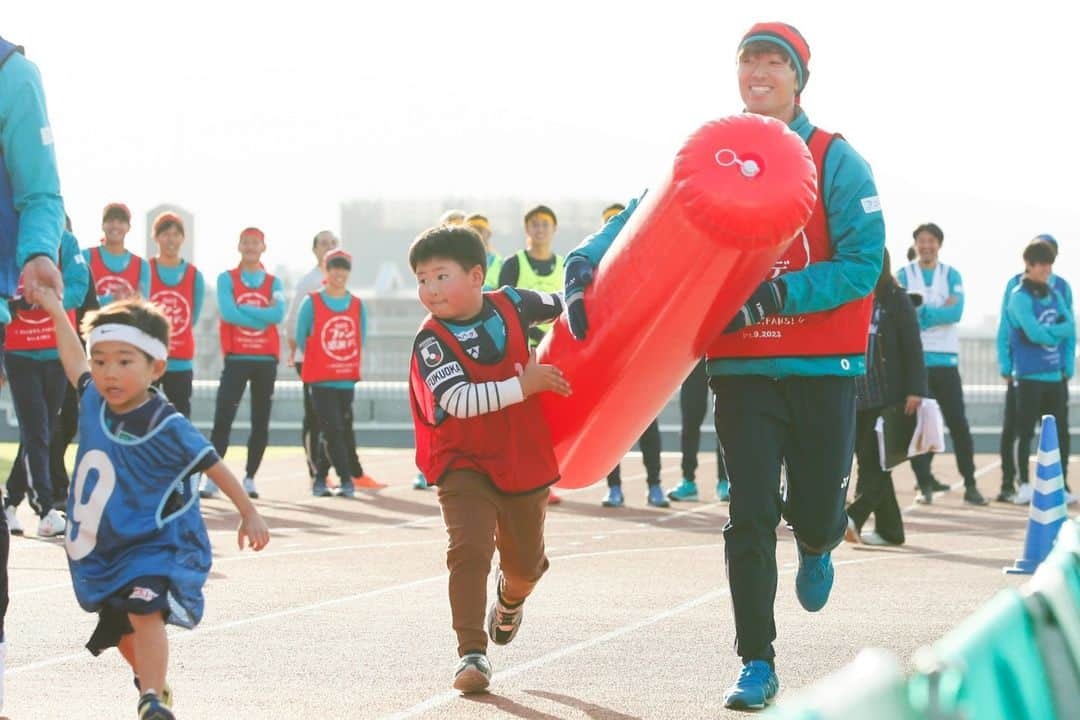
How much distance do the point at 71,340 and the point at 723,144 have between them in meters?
2.02

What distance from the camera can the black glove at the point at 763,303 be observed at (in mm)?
6066

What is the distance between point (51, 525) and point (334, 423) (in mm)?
4273

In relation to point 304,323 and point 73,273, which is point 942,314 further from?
point 73,273

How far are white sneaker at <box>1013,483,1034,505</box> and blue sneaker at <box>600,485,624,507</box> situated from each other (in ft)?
10.7

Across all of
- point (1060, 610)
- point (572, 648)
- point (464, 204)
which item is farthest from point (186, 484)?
point (464, 204)

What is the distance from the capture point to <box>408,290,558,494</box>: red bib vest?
21.2 feet

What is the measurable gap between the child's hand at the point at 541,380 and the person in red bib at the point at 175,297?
8475mm

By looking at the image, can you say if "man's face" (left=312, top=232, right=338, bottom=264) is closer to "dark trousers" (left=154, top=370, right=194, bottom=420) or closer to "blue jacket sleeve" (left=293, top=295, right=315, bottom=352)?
"blue jacket sleeve" (left=293, top=295, right=315, bottom=352)

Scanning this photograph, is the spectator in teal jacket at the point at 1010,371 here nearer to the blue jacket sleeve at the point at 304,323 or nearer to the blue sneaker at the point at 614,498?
the blue sneaker at the point at 614,498

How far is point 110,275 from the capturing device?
13.9 m

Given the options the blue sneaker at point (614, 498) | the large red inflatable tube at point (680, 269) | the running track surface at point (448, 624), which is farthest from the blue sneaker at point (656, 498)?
the large red inflatable tube at point (680, 269)

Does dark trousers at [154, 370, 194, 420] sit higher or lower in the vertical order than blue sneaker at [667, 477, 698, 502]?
higher

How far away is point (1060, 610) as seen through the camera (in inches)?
118

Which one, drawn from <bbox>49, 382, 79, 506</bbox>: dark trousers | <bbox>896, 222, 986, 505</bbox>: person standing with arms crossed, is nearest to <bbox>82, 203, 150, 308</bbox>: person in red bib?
<bbox>49, 382, 79, 506</bbox>: dark trousers
